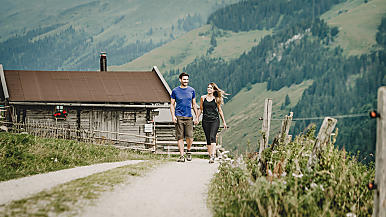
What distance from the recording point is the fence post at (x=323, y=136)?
7672mm

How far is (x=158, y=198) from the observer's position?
7.90m

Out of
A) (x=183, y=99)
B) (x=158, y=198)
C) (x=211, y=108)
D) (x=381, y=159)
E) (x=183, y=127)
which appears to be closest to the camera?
(x=381, y=159)

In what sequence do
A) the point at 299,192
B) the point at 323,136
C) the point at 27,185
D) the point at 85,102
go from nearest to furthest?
the point at 299,192, the point at 323,136, the point at 27,185, the point at 85,102

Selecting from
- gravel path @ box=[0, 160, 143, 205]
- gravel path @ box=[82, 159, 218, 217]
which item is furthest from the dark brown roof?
gravel path @ box=[82, 159, 218, 217]

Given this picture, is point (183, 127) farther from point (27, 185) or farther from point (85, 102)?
point (85, 102)

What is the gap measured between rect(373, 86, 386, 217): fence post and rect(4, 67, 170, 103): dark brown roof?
26.8 meters

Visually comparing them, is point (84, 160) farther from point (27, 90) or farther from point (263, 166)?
point (27, 90)

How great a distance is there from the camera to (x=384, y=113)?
5.79 m

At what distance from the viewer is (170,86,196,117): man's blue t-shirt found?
43.3 feet

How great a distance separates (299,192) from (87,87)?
28132mm

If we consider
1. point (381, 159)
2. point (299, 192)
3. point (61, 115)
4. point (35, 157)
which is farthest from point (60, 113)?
point (381, 159)

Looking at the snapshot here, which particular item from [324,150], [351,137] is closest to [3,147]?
[324,150]

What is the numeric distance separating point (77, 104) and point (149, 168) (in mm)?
20106

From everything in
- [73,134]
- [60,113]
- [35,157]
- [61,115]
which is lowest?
[73,134]
